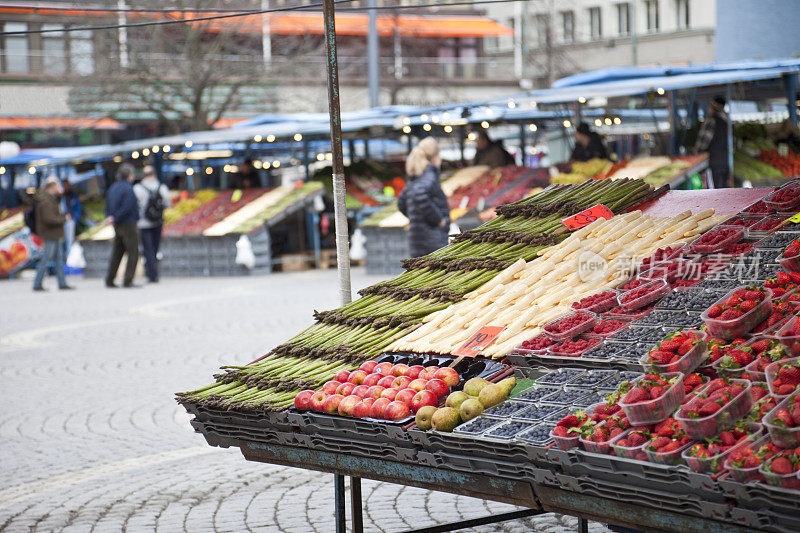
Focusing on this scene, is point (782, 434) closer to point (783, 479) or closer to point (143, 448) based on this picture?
point (783, 479)

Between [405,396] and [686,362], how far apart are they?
1.24 metres

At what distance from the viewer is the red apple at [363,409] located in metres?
4.61

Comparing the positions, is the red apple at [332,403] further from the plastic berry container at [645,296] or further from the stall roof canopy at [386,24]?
the stall roof canopy at [386,24]

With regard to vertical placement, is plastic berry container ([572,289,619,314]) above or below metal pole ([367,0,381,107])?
below

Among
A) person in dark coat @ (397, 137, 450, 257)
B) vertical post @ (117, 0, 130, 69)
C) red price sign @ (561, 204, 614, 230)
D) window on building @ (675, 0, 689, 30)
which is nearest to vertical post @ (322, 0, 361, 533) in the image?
red price sign @ (561, 204, 614, 230)

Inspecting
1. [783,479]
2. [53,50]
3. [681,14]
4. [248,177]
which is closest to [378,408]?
[783,479]

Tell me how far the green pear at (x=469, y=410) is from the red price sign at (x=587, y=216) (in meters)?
2.22

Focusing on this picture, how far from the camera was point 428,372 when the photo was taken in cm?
501

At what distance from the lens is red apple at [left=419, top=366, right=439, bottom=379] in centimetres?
493

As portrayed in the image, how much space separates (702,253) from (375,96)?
2260cm

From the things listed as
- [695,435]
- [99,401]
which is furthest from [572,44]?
[695,435]

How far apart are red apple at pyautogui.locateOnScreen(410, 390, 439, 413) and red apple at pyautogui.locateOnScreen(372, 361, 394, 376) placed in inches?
19.8

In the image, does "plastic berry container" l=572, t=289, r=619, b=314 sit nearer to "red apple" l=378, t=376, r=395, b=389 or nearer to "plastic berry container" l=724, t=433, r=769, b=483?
"red apple" l=378, t=376, r=395, b=389

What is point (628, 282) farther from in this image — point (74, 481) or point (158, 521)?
point (74, 481)
